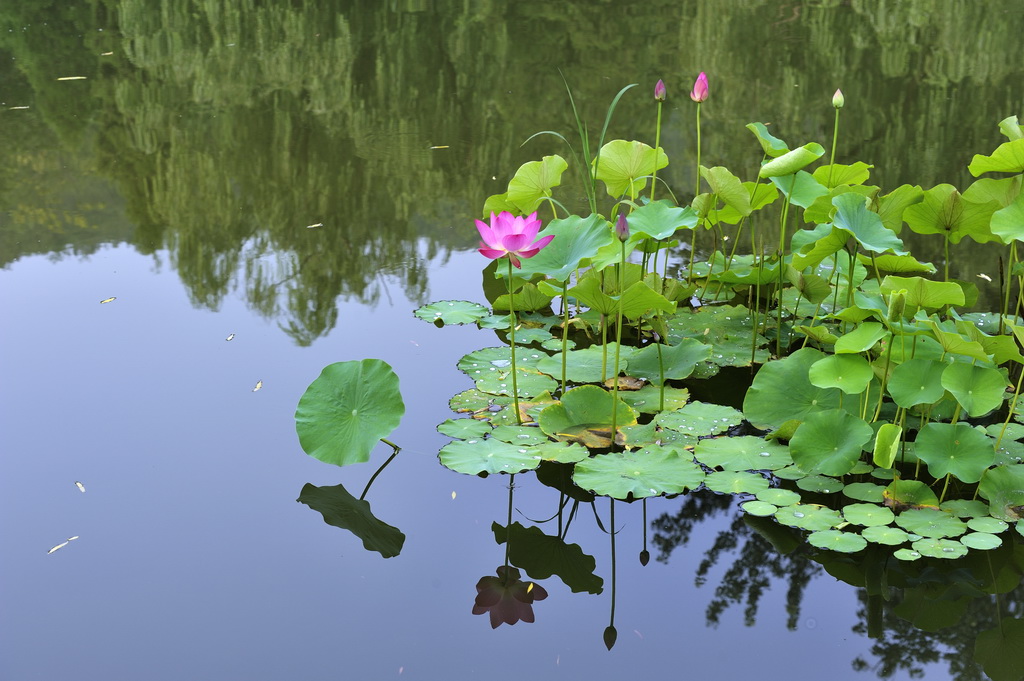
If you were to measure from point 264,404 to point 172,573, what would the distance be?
56 centimetres

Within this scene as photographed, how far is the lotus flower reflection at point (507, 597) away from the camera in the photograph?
1479 mm

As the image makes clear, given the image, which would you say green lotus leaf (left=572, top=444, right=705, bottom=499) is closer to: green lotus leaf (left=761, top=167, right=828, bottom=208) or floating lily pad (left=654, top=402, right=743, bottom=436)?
floating lily pad (left=654, top=402, right=743, bottom=436)

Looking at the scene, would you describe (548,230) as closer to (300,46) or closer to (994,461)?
(994,461)

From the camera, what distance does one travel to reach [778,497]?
1.72 m

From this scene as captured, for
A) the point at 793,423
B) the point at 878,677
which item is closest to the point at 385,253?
the point at 793,423

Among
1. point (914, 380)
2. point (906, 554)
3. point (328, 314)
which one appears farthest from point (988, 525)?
point (328, 314)

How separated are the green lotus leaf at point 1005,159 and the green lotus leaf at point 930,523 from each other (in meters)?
0.72

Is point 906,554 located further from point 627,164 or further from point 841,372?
point 627,164

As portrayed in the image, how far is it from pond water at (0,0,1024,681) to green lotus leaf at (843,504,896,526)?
5.2 inches

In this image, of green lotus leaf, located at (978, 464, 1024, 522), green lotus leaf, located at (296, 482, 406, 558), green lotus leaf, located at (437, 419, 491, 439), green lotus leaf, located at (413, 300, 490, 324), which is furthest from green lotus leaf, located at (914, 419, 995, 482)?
green lotus leaf, located at (413, 300, 490, 324)

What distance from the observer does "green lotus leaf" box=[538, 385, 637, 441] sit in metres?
1.92

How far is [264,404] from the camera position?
2070 mm

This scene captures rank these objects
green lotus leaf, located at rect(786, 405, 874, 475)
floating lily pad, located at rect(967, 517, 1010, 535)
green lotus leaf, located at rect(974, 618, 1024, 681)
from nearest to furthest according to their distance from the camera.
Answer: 1. green lotus leaf, located at rect(974, 618, 1024, 681)
2. floating lily pad, located at rect(967, 517, 1010, 535)
3. green lotus leaf, located at rect(786, 405, 874, 475)

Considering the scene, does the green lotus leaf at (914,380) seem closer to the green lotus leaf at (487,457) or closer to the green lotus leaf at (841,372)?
the green lotus leaf at (841,372)
